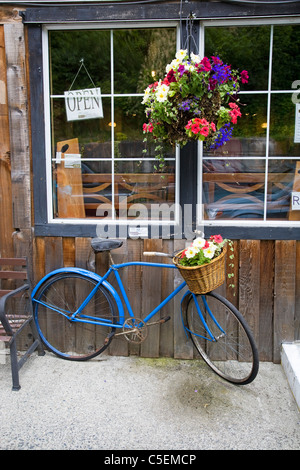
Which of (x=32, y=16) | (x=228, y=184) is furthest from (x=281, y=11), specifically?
(x=32, y=16)

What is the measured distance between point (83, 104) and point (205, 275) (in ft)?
6.24

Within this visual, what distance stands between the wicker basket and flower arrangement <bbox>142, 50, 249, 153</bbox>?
88 cm

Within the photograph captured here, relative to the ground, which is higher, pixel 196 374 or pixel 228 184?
pixel 228 184

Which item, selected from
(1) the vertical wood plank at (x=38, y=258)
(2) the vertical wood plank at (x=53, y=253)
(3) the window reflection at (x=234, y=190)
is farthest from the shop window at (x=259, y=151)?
(1) the vertical wood plank at (x=38, y=258)

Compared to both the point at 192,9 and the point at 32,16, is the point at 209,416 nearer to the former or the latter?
the point at 192,9

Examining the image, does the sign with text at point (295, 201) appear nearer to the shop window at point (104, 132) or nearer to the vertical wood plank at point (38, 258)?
the shop window at point (104, 132)

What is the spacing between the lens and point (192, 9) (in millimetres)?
3078

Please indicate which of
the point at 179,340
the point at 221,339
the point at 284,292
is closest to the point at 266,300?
the point at 284,292

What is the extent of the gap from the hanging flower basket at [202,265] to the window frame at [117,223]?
1.90ft

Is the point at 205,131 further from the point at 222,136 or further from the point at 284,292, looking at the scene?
the point at 284,292

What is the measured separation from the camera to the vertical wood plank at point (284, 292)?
3262 millimetres

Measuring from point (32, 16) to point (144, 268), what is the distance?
87.3 inches
